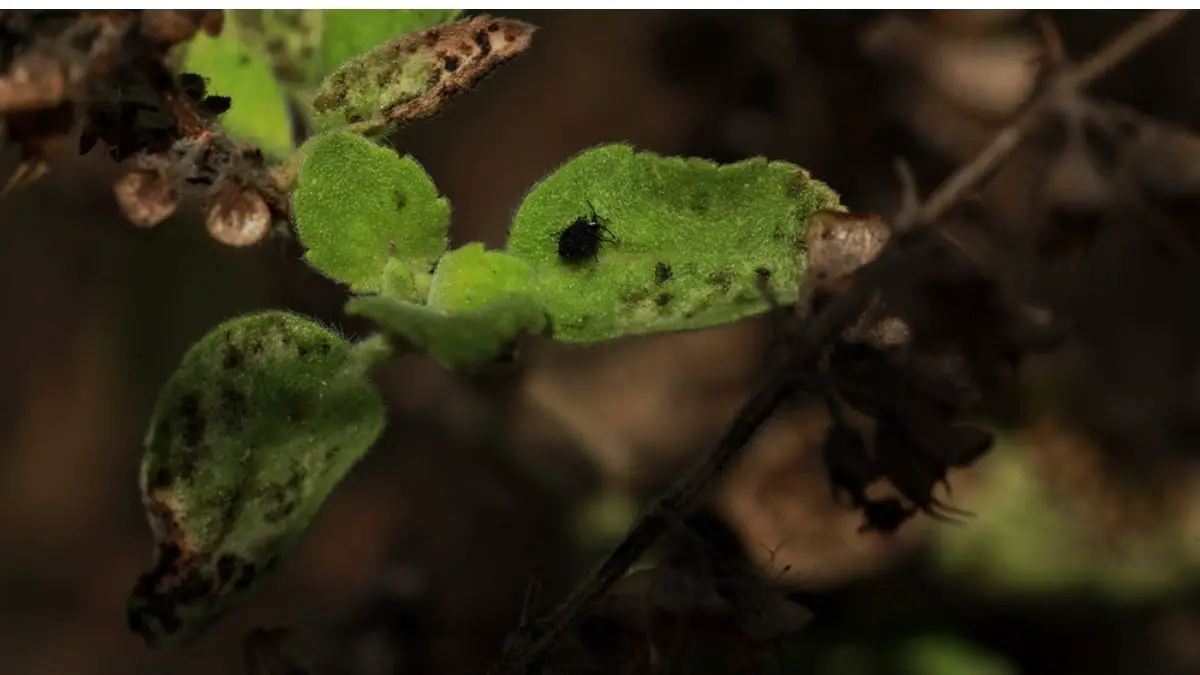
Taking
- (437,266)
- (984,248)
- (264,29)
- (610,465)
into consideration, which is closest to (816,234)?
(984,248)

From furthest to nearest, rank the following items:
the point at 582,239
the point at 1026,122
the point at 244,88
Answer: the point at 244,88
the point at 582,239
the point at 1026,122

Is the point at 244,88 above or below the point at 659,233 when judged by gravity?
below

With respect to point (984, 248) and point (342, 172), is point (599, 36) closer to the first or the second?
point (342, 172)

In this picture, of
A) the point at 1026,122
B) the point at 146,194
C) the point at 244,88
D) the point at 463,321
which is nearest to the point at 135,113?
the point at 146,194

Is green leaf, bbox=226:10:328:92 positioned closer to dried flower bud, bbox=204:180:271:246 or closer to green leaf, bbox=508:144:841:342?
dried flower bud, bbox=204:180:271:246

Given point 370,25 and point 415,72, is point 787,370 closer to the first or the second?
point 415,72

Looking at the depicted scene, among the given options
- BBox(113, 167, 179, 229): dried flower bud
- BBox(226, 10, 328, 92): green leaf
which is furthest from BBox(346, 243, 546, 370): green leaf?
BBox(226, 10, 328, 92): green leaf
